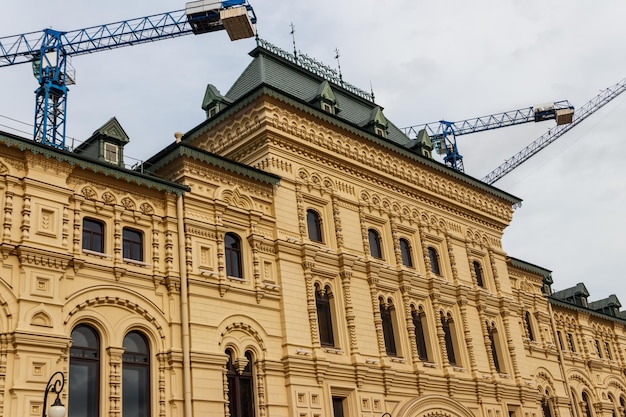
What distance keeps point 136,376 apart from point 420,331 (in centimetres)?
1515

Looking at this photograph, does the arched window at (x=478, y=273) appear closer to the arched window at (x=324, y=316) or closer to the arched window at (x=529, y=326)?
the arched window at (x=529, y=326)

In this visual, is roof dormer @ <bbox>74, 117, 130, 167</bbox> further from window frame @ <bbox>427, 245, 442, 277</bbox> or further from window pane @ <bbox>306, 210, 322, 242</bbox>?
window frame @ <bbox>427, 245, 442, 277</bbox>

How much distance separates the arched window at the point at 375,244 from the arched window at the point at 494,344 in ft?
27.9

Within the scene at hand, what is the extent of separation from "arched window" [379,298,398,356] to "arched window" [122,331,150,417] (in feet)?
38.9

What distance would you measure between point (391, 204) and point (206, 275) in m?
12.4

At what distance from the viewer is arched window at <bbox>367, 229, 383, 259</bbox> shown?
3378cm

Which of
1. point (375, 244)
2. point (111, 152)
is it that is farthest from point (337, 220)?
point (111, 152)

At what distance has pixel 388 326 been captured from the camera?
32.6m

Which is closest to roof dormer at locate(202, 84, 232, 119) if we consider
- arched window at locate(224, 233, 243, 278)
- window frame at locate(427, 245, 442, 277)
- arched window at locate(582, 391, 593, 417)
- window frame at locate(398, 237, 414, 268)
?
arched window at locate(224, 233, 243, 278)

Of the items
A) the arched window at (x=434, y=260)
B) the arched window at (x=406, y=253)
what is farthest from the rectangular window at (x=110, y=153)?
the arched window at (x=434, y=260)

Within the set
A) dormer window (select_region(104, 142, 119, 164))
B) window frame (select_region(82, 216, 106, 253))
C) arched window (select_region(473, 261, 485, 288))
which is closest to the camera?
window frame (select_region(82, 216, 106, 253))

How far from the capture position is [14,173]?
880 inches

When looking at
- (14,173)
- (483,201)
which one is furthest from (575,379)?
(14,173)

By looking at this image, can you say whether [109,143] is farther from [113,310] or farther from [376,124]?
[376,124]
